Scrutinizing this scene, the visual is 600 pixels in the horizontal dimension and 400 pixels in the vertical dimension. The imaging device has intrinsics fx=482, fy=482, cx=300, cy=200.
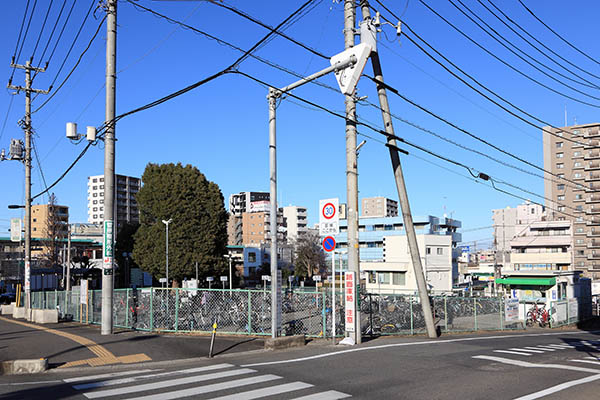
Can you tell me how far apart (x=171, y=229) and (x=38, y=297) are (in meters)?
20.5

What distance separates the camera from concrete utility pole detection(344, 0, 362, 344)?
14.5 meters

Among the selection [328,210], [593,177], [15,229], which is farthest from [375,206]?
[328,210]

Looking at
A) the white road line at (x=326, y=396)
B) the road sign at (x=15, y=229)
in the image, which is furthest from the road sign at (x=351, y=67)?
the road sign at (x=15, y=229)

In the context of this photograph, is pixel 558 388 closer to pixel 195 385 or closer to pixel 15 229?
pixel 195 385

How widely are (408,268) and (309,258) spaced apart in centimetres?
3140

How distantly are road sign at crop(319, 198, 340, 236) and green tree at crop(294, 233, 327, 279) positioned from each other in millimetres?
72761

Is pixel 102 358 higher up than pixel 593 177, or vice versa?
pixel 593 177

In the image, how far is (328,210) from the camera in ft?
46.4

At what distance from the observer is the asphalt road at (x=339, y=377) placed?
8180 mm

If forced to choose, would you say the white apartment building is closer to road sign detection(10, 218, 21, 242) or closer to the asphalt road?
road sign detection(10, 218, 21, 242)

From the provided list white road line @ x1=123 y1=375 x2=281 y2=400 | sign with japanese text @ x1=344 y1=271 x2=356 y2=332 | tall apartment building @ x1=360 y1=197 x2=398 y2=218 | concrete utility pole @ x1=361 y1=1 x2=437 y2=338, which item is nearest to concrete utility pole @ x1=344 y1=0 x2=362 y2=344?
sign with japanese text @ x1=344 y1=271 x2=356 y2=332

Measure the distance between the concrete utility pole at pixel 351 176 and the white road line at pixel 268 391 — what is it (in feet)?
19.1

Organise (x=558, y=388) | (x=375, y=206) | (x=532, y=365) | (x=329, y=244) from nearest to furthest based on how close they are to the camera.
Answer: (x=558, y=388)
(x=532, y=365)
(x=329, y=244)
(x=375, y=206)

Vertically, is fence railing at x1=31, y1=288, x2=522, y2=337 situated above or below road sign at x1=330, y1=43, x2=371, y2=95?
below
